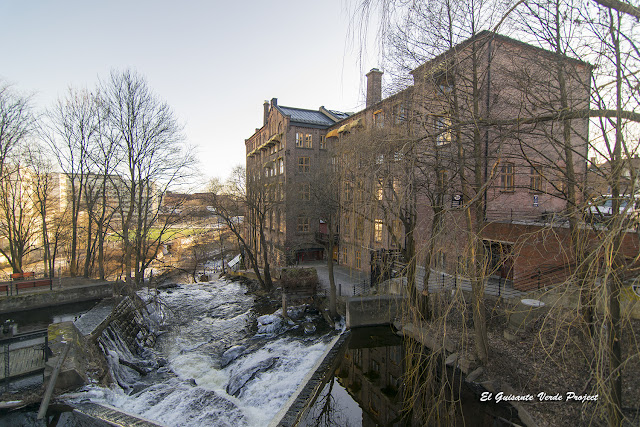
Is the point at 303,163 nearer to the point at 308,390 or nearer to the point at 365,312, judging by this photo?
the point at 365,312

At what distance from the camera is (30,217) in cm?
2442

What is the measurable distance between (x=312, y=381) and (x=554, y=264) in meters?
9.77

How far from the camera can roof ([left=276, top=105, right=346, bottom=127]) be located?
30.6 meters

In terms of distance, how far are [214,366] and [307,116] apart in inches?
Answer: 1008

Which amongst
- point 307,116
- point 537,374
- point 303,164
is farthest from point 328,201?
point 307,116

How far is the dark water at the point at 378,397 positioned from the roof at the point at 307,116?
21513 millimetres

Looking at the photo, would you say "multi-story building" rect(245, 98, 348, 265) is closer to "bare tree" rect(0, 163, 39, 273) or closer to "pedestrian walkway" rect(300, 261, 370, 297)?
"pedestrian walkway" rect(300, 261, 370, 297)

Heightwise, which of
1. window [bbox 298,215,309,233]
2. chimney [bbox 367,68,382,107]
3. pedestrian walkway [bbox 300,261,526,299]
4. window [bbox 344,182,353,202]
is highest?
chimney [bbox 367,68,382,107]

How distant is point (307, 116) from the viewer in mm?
32656

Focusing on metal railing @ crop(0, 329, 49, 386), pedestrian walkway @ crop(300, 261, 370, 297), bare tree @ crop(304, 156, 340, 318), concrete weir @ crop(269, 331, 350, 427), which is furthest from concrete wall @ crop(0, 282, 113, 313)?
concrete weir @ crop(269, 331, 350, 427)

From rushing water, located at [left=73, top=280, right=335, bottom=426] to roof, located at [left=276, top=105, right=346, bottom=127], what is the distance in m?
18.2

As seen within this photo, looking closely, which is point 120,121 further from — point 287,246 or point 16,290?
point 287,246

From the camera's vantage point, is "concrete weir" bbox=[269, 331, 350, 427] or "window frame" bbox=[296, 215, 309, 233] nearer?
"concrete weir" bbox=[269, 331, 350, 427]

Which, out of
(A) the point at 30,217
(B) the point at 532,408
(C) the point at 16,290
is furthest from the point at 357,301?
(A) the point at 30,217
